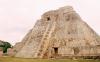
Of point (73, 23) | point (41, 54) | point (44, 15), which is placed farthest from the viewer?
point (44, 15)

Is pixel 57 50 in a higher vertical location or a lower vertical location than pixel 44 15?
lower

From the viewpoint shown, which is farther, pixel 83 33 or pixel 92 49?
pixel 83 33

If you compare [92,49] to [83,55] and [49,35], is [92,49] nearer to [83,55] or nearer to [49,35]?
[83,55]

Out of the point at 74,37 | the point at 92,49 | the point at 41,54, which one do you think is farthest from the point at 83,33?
the point at 41,54

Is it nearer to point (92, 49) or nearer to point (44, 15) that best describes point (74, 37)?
point (92, 49)

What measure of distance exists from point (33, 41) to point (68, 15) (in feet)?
19.1

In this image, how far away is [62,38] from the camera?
103 ft

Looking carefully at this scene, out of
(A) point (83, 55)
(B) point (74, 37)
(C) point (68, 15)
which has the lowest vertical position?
(A) point (83, 55)

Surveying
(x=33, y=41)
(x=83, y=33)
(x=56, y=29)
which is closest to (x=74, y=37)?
(x=83, y=33)

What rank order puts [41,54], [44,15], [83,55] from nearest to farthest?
[83,55], [41,54], [44,15]

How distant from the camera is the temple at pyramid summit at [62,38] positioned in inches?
1144

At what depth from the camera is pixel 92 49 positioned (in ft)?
90.9

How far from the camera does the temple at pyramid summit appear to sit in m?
29.0

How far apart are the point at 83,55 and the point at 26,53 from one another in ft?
25.5
